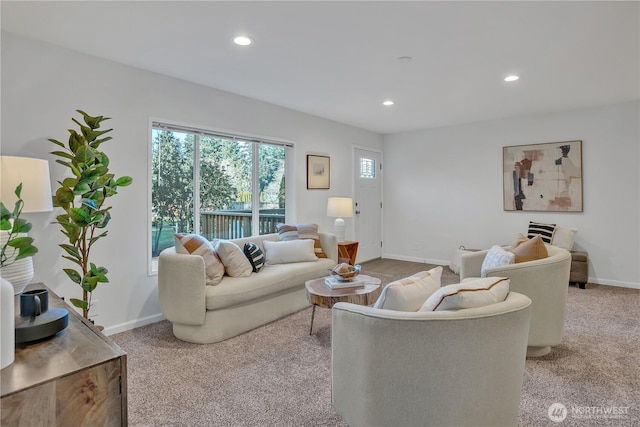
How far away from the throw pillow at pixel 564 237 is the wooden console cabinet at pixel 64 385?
5060mm

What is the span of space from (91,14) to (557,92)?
448 cm

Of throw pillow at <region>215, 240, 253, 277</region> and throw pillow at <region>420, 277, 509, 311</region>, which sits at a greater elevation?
throw pillow at <region>420, 277, 509, 311</region>

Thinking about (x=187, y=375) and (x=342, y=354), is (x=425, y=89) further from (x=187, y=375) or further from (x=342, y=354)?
(x=187, y=375)

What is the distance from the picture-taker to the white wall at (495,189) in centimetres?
438

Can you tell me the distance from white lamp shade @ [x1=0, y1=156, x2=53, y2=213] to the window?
4.28ft

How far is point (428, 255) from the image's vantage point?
602cm

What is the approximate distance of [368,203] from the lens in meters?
6.16

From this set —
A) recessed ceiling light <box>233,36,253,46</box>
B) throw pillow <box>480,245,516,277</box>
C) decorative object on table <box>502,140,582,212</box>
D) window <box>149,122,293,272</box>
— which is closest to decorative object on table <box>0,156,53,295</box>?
window <box>149,122,293,272</box>

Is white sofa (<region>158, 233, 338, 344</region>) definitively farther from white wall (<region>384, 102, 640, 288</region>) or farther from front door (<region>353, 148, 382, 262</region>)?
white wall (<region>384, 102, 640, 288</region>)

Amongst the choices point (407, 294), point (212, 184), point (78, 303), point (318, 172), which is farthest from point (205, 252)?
point (318, 172)

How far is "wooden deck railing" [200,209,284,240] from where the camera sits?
3869mm

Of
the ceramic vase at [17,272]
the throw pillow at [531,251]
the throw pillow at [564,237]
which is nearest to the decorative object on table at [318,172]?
the throw pillow at [531,251]

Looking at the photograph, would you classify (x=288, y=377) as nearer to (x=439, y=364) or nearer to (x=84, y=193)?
(x=439, y=364)

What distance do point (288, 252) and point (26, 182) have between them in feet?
7.32
